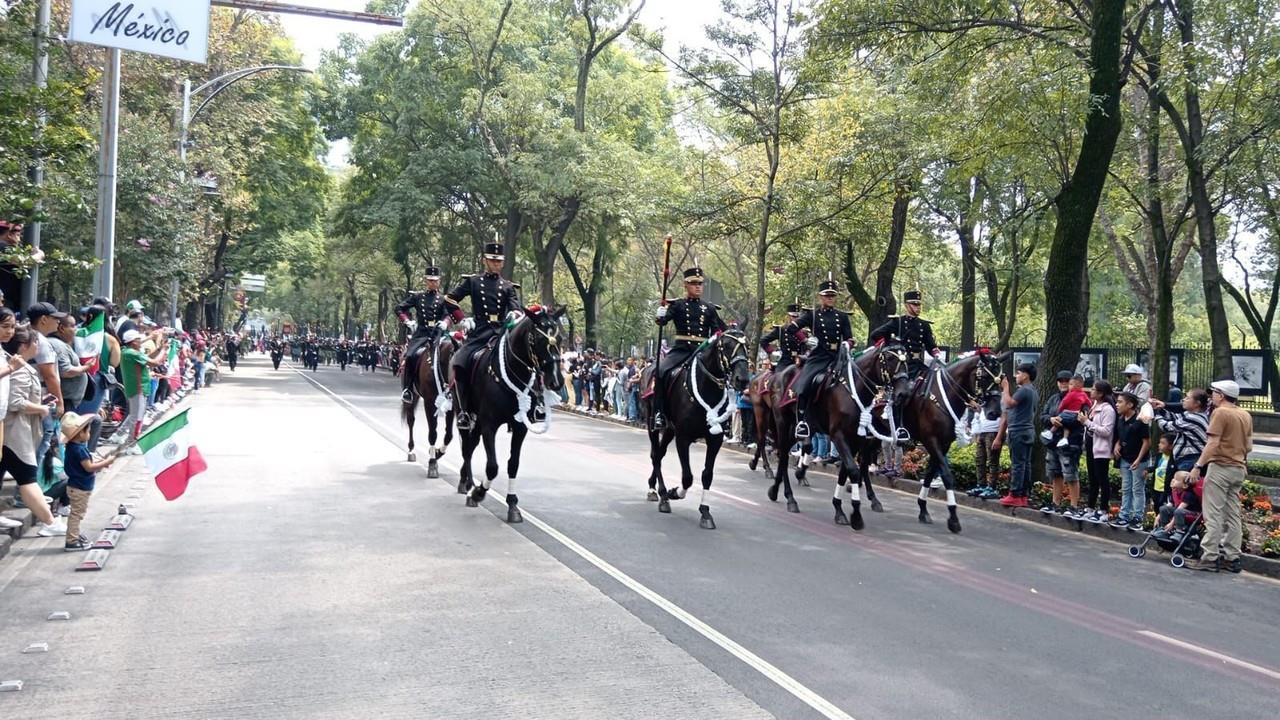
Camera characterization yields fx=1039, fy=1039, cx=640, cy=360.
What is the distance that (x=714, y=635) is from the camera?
7.02 metres

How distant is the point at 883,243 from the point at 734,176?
7576 mm

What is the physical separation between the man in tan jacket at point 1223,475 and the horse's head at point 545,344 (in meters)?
6.65

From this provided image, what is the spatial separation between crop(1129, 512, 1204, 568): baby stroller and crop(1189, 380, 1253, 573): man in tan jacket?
0.47ft

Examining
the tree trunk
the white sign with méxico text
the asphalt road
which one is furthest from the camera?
the tree trunk

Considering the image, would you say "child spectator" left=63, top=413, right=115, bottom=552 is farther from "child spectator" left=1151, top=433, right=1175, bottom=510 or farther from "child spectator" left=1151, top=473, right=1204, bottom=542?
"child spectator" left=1151, top=433, right=1175, bottom=510

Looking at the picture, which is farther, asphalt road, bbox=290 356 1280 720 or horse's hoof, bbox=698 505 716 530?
horse's hoof, bbox=698 505 716 530

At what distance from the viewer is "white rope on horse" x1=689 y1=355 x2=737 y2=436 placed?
38.0 ft

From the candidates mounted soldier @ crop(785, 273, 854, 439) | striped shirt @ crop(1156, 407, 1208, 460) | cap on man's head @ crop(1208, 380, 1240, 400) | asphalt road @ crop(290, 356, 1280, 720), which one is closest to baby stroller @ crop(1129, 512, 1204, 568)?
asphalt road @ crop(290, 356, 1280, 720)

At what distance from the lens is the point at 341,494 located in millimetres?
12562

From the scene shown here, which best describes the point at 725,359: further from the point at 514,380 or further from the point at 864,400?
the point at 514,380

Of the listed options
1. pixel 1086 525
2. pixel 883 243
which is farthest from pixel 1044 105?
pixel 883 243

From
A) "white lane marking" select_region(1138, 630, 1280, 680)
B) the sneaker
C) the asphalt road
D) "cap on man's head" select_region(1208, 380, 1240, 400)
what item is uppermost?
"cap on man's head" select_region(1208, 380, 1240, 400)

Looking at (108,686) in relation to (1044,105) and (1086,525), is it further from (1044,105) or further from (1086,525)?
(1044,105)

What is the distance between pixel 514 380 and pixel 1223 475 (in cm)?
739
